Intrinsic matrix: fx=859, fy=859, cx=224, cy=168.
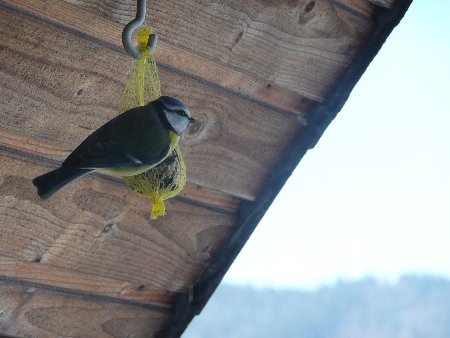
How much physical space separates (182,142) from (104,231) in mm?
262

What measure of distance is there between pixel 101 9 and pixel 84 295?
0.70 meters

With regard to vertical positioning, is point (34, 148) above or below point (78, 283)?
above

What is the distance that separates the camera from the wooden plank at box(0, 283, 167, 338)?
188 cm

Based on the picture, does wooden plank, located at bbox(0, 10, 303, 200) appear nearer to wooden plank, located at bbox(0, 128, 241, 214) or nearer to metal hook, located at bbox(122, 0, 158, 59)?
wooden plank, located at bbox(0, 128, 241, 214)

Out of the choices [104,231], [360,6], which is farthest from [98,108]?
[360,6]

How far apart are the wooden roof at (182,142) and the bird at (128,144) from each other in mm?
178

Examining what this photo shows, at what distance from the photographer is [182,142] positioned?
6.06 ft

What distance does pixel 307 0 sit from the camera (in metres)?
1.80

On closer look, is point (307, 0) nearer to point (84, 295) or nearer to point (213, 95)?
point (213, 95)

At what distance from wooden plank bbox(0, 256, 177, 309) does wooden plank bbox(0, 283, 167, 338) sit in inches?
0.8

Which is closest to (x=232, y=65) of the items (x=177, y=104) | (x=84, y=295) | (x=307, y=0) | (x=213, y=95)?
(x=213, y=95)

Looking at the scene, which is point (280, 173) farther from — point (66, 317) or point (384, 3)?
point (66, 317)

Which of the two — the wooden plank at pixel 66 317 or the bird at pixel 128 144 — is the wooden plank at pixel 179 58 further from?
the wooden plank at pixel 66 317

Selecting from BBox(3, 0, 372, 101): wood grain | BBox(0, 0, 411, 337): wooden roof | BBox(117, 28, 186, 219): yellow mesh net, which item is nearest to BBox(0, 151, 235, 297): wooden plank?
BBox(0, 0, 411, 337): wooden roof
